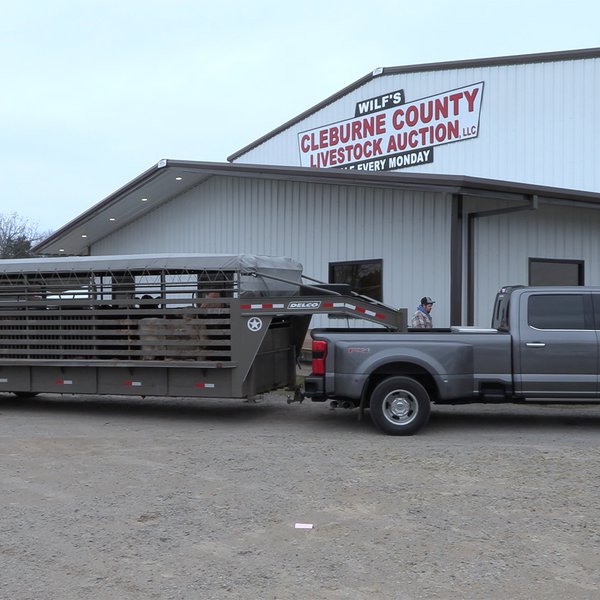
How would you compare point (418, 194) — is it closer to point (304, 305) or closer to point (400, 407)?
point (304, 305)

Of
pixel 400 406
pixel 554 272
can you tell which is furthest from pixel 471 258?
pixel 400 406

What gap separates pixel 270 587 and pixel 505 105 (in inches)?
693

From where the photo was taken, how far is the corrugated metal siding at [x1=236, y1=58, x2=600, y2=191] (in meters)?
18.1

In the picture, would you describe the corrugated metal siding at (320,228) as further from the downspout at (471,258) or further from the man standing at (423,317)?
the man standing at (423,317)

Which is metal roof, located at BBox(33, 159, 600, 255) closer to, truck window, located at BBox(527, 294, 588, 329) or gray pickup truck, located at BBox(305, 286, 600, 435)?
truck window, located at BBox(527, 294, 588, 329)

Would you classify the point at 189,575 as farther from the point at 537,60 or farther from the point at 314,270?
the point at 537,60

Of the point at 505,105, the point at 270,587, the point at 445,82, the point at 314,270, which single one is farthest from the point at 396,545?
the point at 445,82

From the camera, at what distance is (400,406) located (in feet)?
29.0

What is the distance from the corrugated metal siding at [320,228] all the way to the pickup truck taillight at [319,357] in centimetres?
583

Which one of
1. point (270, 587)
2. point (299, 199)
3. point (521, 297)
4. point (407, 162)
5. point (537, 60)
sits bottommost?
point (270, 587)

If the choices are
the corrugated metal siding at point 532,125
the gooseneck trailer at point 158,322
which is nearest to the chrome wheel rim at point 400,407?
the gooseneck trailer at point 158,322

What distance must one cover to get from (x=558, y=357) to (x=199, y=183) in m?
12.8

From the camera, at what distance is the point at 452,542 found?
5012mm

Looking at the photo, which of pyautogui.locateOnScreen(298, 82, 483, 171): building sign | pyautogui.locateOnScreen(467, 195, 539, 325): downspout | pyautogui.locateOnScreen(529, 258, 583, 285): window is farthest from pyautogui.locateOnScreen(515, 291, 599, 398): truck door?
pyautogui.locateOnScreen(298, 82, 483, 171): building sign
